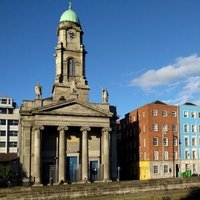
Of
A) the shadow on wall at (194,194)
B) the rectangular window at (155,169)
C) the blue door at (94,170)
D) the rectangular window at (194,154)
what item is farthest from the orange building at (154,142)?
the shadow on wall at (194,194)

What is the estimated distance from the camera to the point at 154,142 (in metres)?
75.1

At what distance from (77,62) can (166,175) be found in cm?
2974

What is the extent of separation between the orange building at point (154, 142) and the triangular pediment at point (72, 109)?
1820 centimetres

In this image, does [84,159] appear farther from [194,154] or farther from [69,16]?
[194,154]

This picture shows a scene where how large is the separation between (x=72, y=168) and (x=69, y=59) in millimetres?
20218

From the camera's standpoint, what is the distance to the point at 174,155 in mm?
76250

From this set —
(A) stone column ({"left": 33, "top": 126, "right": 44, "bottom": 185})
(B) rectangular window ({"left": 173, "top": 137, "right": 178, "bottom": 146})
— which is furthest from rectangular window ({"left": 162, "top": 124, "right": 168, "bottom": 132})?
(A) stone column ({"left": 33, "top": 126, "right": 44, "bottom": 185})

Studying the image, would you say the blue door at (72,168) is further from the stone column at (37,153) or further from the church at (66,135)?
the stone column at (37,153)

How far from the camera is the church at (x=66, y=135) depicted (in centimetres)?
5588

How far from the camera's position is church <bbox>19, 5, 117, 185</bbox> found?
5588cm

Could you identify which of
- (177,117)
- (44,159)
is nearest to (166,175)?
(177,117)

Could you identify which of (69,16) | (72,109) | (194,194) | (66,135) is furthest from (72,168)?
(69,16)

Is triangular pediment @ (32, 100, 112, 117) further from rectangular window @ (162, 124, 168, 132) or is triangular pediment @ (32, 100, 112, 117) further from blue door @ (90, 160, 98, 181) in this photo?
rectangular window @ (162, 124, 168, 132)

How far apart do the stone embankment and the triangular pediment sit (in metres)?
19.2
